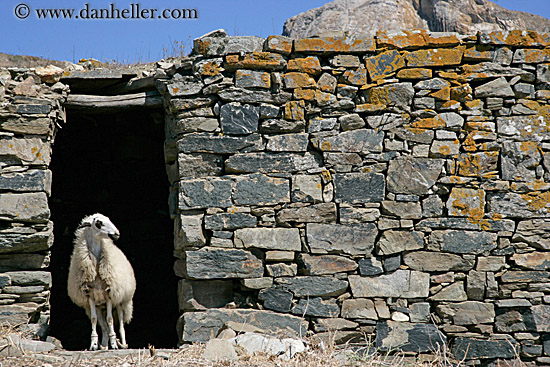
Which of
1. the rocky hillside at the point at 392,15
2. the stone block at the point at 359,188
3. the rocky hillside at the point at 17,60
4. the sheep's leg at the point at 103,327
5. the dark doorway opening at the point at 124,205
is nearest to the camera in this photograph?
the stone block at the point at 359,188

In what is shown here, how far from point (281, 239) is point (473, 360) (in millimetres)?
2324

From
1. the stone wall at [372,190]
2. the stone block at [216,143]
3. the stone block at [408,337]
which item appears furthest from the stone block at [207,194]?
the stone block at [408,337]

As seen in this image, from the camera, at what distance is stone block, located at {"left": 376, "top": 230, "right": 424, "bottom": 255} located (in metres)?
5.49

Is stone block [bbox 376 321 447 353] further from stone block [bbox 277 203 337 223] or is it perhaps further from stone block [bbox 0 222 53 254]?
stone block [bbox 0 222 53 254]

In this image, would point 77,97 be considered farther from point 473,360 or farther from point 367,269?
point 473,360

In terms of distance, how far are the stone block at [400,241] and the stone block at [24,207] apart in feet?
11.7

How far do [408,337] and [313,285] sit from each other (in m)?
1.11

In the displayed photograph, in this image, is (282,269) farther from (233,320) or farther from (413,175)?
(413,175)

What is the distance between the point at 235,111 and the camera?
5.54m

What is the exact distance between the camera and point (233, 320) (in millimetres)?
5438

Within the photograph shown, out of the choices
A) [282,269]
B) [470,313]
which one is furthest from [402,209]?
[282,269]

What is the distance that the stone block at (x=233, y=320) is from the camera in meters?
5.42

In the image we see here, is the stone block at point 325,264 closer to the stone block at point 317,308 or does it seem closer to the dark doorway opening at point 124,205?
the stone block at point 317,308

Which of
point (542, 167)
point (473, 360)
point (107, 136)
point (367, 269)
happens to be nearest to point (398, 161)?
point (367, 269)
